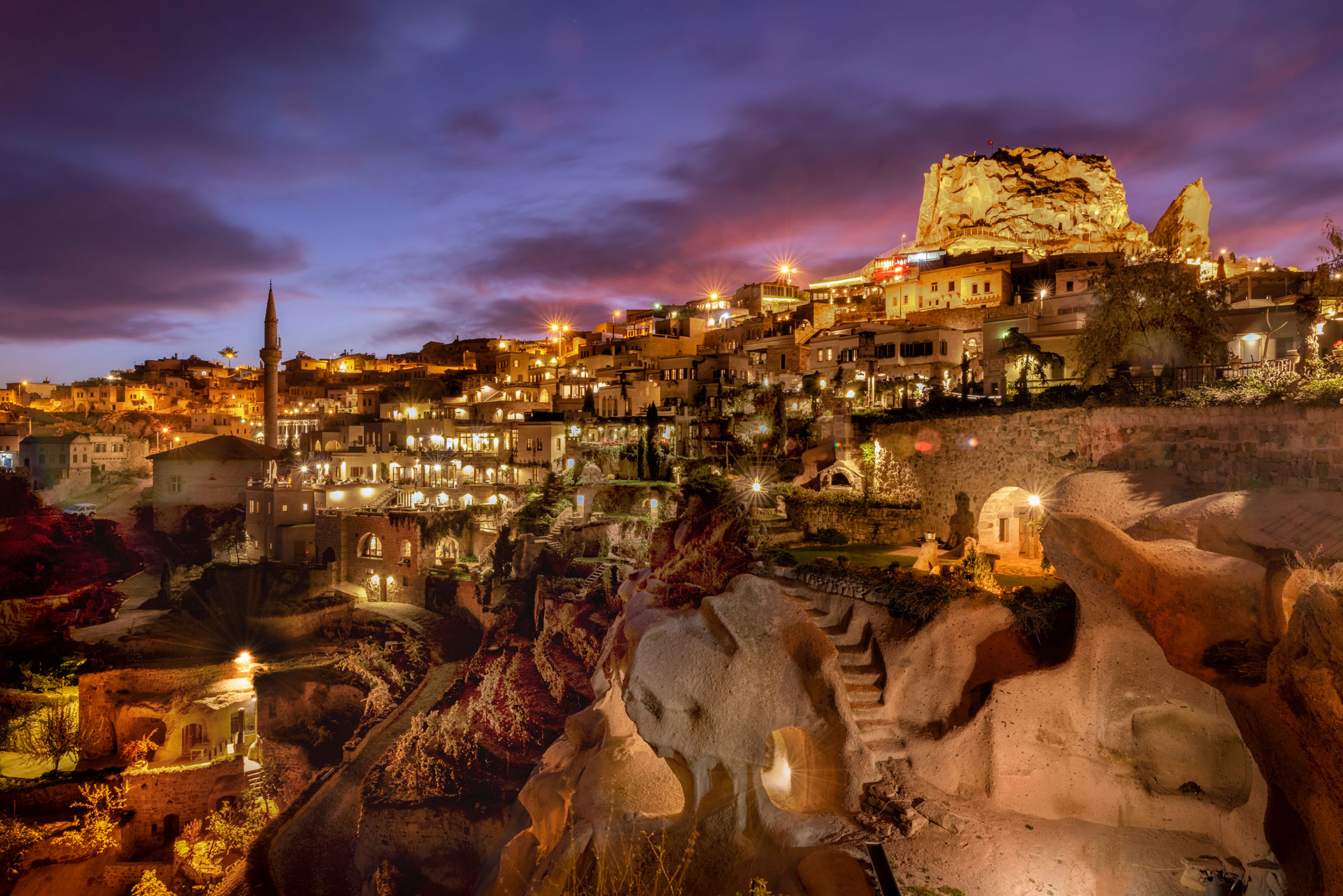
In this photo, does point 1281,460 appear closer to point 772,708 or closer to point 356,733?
point 772,708

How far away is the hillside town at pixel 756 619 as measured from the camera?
34.1 feet

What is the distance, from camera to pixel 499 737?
76.4 ft

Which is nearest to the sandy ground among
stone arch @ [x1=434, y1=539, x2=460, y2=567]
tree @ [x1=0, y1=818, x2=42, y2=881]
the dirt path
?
tree @ [x1=0, y1=818, x2=42, y2=881]

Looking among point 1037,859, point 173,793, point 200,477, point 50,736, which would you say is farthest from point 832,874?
point 200,477

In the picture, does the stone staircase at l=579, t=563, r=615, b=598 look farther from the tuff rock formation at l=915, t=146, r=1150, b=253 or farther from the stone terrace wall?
the tuff rock formation at l=915, t=146, r=1150, b=253

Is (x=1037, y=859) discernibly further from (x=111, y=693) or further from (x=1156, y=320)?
(x=111, y=693)

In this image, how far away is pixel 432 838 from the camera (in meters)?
21.2

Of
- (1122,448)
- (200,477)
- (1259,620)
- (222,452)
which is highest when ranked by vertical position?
(222,452)

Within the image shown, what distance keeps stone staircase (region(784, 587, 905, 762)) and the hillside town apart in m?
0.07

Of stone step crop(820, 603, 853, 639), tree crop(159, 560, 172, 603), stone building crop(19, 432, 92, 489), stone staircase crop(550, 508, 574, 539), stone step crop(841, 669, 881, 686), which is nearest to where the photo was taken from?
stone step crop(841, 669, 881, 686)

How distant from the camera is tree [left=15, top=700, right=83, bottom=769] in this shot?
79.7 ft

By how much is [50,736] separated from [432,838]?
1522cm

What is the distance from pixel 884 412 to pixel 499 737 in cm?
1750

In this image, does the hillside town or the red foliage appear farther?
the red foliage
